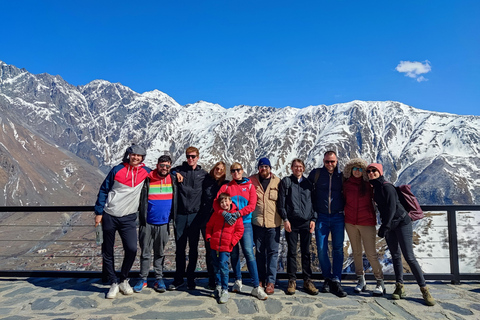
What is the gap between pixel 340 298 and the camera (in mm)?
5262

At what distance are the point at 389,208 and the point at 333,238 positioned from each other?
1076mm

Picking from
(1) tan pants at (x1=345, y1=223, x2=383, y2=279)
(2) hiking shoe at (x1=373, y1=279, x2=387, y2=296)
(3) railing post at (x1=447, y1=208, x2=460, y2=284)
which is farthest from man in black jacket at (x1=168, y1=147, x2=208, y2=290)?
(3) railing post at (x1=447, y1=208, x2=460, y2=284)

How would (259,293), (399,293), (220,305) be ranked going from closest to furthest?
(220,305)
(259,293)
(399,293)

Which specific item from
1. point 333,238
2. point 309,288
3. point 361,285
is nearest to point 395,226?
point 333,238

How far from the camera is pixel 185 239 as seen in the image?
565cm

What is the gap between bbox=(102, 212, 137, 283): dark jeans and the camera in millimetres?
5387

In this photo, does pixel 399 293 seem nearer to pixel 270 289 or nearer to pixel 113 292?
pixel 270 289

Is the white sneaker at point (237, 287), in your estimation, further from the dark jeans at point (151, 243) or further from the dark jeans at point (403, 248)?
the dark jeans at point (403, 248)

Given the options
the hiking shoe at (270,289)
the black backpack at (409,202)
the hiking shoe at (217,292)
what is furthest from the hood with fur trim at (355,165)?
the hiking shoe at (217,292)

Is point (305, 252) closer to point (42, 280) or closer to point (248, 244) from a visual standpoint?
point (248, 244)

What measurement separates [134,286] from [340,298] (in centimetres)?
359

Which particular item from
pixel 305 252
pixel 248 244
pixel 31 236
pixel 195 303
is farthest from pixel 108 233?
pixel 31 236

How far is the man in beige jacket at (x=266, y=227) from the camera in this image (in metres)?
5.52

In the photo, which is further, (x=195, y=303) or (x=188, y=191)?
(x=188, y=191)
